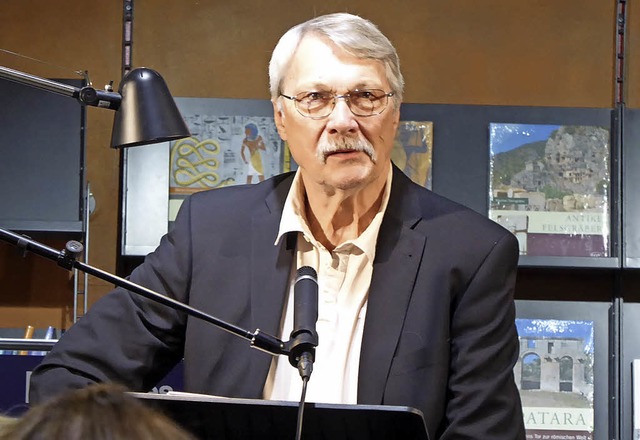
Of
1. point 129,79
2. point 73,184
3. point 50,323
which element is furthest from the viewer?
point 50,323

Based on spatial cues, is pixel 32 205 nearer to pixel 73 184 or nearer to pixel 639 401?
pixel 73 184

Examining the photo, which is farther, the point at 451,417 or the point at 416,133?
the point at 416,133

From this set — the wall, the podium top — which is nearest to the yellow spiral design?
the wall

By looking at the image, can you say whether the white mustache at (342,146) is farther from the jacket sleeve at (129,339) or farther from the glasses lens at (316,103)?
the jacket sleeve at (129,339)

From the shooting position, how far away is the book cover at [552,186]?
367 cm

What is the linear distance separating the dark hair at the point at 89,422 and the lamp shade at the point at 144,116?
1.12 m

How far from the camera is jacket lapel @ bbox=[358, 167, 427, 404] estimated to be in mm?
2062

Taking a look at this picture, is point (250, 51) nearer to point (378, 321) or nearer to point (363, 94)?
point (363, 94)

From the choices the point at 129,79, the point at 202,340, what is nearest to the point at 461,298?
the point at 202,340

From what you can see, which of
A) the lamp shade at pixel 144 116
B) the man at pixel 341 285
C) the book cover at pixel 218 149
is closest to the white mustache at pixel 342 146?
the man at pixel 341 285

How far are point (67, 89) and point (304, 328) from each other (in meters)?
0.58

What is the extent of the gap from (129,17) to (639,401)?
84.0 inches

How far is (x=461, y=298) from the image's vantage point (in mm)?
2150

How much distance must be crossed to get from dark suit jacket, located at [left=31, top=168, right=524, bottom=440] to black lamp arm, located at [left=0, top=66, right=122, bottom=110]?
1.29 ft
